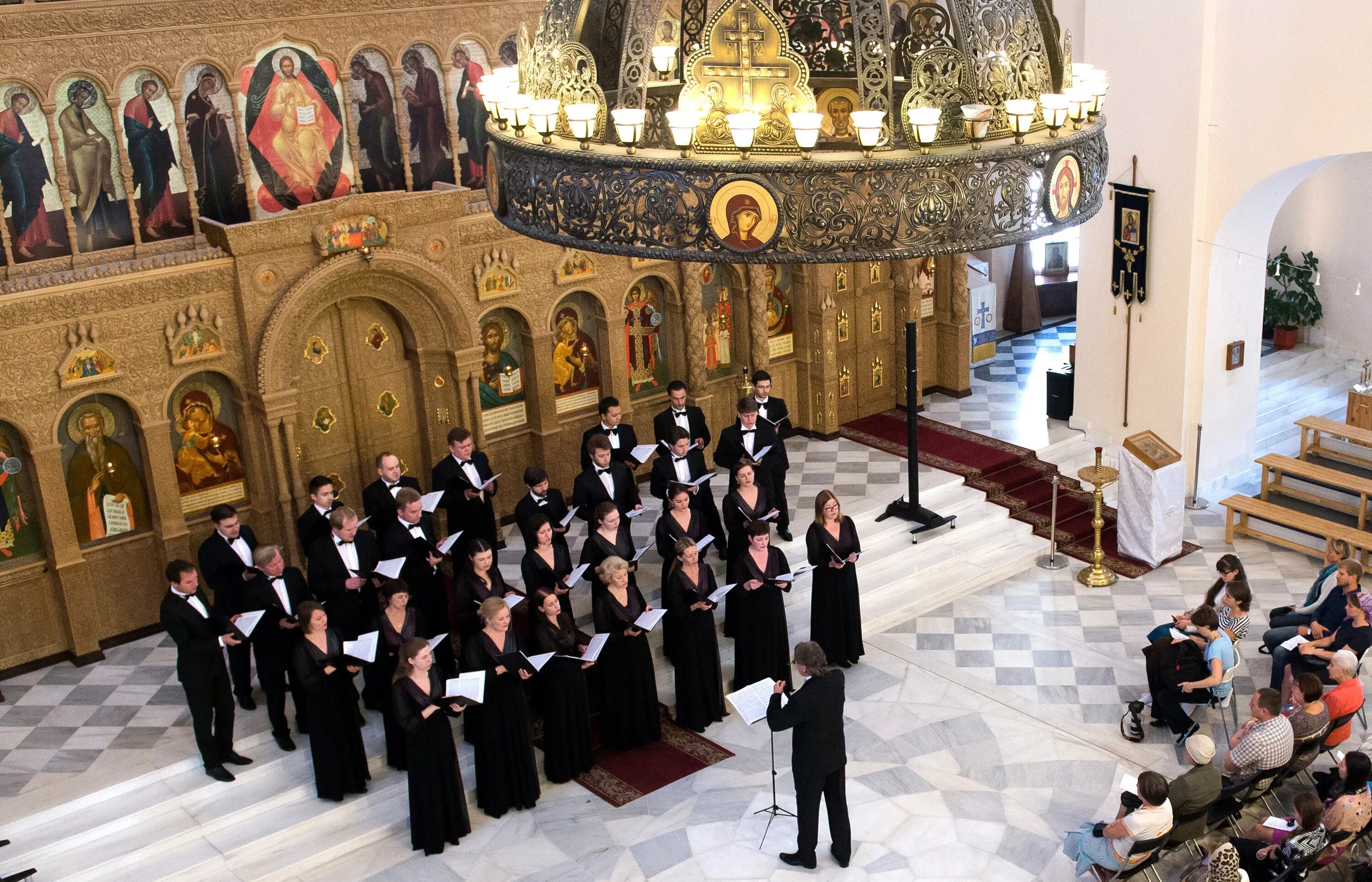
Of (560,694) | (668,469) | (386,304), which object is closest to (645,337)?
(668,469)

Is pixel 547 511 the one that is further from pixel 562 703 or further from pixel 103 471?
pixel 103 471

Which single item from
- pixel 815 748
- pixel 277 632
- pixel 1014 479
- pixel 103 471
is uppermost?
pixel 103 471

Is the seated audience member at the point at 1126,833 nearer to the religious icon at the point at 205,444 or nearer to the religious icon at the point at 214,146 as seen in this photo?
the religious icon at the point at 205,444

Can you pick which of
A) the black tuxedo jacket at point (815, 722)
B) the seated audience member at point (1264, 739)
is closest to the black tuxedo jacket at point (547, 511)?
the black tuxedo jacket at point (815, 722)

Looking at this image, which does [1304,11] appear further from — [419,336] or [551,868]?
[551,868]

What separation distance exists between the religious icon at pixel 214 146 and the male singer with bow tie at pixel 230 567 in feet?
9.54

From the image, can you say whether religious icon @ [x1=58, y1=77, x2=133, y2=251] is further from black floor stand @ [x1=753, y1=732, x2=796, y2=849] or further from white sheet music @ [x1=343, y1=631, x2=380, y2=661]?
black floor stand @ [x1=753, y1=732, x2=796, y2=849]

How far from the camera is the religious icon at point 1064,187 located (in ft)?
15.2

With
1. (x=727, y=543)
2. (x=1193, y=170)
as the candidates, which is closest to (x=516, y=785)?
(x=727, y=543)

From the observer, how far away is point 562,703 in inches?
441

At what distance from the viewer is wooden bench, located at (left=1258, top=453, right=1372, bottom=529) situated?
47.3 ft

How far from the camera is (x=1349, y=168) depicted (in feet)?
64.1

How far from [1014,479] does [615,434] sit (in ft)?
15.7

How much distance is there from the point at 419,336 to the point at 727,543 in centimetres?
366
